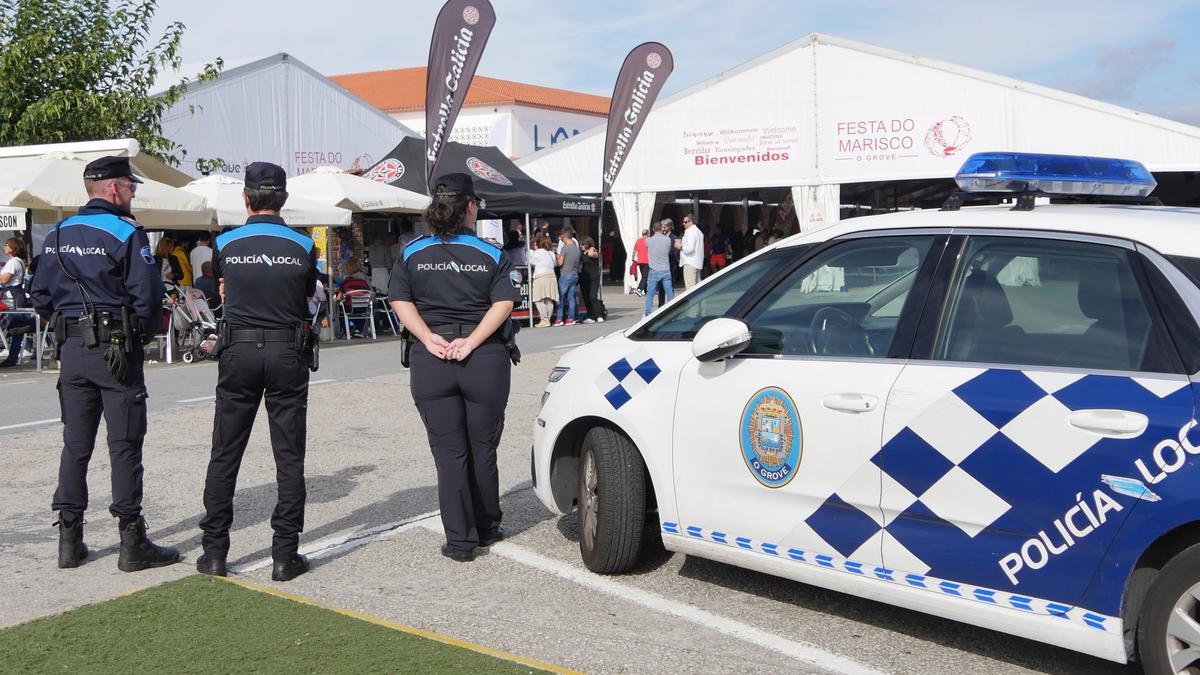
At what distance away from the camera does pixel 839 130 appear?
94.6ft

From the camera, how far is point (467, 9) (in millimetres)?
16688

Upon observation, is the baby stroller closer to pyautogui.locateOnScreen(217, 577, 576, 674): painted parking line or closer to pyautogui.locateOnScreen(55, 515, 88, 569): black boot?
pyautogui.locateOnScreen(55, 515, 88, 569): black boot

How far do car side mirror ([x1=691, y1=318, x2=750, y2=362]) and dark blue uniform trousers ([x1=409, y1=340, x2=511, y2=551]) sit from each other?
1.22 m

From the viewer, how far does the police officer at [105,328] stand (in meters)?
5.23

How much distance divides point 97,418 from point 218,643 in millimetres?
1568

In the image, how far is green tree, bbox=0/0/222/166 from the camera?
19891 mm

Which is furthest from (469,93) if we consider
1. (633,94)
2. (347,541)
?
(347,541)

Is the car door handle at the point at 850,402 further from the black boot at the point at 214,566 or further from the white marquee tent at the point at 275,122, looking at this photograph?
the white marquee tent at the point at 275,122

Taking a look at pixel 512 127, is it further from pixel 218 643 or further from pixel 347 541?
pixel 218 643

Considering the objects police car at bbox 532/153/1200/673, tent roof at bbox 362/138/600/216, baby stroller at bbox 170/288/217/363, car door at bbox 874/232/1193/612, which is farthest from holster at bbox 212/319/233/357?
tent roof at bbox 362/138/600/216

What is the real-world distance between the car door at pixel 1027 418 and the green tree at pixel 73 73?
18138mm

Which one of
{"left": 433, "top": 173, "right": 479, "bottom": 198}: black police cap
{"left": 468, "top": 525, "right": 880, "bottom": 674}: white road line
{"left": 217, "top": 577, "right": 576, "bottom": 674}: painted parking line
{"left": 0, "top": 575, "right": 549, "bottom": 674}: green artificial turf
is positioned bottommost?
{"left": 468, "top": 525, "right": 880, "bottom": 674}: white road line

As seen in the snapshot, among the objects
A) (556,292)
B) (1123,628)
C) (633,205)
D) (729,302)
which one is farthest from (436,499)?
(633,205)

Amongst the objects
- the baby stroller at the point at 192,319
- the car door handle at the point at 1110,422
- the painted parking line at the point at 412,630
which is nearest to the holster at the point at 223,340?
the painted parking line at the point at 412,630
